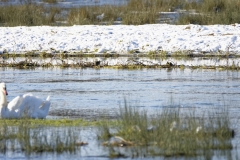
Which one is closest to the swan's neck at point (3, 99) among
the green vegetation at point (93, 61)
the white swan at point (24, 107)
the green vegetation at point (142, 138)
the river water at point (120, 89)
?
the white swan at point (24, 107)

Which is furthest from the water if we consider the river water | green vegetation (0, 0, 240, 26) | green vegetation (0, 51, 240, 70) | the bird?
the bird

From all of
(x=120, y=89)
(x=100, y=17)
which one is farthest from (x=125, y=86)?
(x=100, y=17)

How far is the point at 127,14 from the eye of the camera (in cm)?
3362

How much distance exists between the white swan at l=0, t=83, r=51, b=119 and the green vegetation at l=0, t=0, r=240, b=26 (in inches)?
709

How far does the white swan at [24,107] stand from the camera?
45.4 feet

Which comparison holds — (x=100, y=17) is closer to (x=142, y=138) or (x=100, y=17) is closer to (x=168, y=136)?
(x=142, y=138)

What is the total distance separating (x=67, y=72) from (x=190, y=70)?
12.7ft

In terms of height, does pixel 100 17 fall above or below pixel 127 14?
below

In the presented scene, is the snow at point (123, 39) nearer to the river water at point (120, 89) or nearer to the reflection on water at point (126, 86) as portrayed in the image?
the river water at point (120, 89)

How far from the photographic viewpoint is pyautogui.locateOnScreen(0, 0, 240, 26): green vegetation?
105ft

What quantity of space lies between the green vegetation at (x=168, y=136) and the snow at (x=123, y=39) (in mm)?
14426

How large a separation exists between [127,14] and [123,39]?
5.89 m

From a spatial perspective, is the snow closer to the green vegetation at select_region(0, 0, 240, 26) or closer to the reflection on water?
the green vegetation at select_region(0, 0, 240, 26)

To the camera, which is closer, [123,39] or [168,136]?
[168,136]
